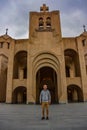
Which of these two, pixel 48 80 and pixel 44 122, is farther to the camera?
pixel 48 80

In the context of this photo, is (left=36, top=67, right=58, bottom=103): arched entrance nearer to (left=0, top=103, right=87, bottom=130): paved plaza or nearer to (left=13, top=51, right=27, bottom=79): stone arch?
(left=13, top=51, right=27, bottom=79): stone arch

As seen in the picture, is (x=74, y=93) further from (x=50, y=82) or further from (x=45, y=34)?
(x=45, y=34)

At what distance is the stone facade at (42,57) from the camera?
23.5m

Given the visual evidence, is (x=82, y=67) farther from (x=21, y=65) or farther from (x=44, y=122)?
(x=44, y=122)

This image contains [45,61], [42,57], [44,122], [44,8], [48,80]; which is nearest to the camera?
Answer: [44,122]

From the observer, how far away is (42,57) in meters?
25.2

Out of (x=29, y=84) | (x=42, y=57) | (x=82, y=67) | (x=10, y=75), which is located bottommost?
(x=29, y=84)

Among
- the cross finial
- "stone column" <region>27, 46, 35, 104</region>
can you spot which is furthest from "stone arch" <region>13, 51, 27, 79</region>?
the cross finial

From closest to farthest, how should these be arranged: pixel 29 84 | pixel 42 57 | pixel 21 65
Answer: pixel 29 84 < pixel 42 57 < pixel 21 65

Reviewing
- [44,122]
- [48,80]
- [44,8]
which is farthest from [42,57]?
[44,122]

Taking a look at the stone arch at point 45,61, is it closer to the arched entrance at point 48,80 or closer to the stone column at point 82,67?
the stone column at point 82,67

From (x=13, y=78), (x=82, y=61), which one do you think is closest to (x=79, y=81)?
(x=82, y=61)

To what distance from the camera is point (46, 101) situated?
22.7 ft

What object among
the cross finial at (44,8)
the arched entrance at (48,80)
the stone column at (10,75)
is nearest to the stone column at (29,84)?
the stone column at (10,75)
